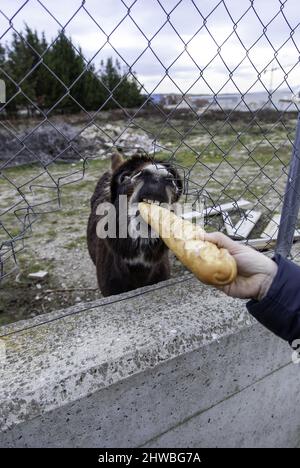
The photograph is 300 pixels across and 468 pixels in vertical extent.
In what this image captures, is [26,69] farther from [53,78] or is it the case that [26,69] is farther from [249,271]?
[249,271]

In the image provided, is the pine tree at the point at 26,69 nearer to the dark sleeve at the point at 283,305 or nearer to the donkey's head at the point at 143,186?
the donkey's head at the point at 143,186

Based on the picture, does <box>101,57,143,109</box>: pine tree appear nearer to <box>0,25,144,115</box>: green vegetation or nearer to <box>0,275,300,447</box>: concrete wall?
<box>0,25,144,115</box>: green vegetation

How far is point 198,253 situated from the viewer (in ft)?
4.15

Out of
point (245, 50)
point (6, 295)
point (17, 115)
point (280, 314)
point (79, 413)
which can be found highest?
point (17, 115)

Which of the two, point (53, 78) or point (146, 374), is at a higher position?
point (53, 78)

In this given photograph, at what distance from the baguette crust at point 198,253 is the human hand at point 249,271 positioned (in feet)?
0.25

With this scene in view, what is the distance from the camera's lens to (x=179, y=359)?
58.9 inches

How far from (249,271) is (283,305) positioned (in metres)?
0.17

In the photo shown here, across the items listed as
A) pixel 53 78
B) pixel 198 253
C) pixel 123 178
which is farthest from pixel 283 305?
pixel 53 78

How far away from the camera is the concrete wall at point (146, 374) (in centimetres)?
127
